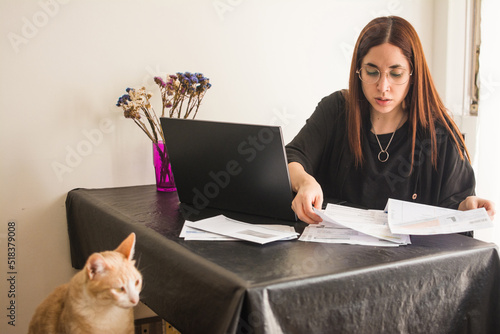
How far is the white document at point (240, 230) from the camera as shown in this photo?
3.72 ft

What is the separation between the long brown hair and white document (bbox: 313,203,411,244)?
0.40m

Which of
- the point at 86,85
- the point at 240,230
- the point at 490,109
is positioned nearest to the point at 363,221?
the point at 240,230

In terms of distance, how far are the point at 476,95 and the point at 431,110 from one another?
1005 millimetres

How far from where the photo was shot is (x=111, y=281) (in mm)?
929

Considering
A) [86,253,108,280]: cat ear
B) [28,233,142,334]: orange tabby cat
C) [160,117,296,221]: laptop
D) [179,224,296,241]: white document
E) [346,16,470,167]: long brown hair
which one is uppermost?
[346,16,470,167]: long brown hair

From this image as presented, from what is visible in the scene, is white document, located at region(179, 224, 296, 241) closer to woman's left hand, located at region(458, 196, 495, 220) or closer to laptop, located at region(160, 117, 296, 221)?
laptop, located at region(160, 117, 296, 221)

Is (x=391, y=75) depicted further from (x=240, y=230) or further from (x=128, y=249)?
(x=128, y=249)

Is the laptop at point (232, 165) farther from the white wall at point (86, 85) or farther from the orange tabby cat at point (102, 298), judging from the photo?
the white wall at point (86, 85)

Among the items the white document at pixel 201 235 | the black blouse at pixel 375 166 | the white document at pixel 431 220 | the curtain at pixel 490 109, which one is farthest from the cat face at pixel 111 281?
the curtain at pixel 490 109

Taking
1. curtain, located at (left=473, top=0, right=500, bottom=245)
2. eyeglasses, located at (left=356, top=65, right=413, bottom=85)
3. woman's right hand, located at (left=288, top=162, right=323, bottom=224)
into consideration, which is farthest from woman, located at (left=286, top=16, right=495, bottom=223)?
curtain, located at (left=473, top=0, right=500, bottom=245)

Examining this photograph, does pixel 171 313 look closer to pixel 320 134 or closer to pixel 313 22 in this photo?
pixel 320 134

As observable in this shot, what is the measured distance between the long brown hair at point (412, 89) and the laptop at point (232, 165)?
0.49m

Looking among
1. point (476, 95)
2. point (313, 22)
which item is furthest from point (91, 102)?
point (476, 95)

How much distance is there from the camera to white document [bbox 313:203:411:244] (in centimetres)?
113
